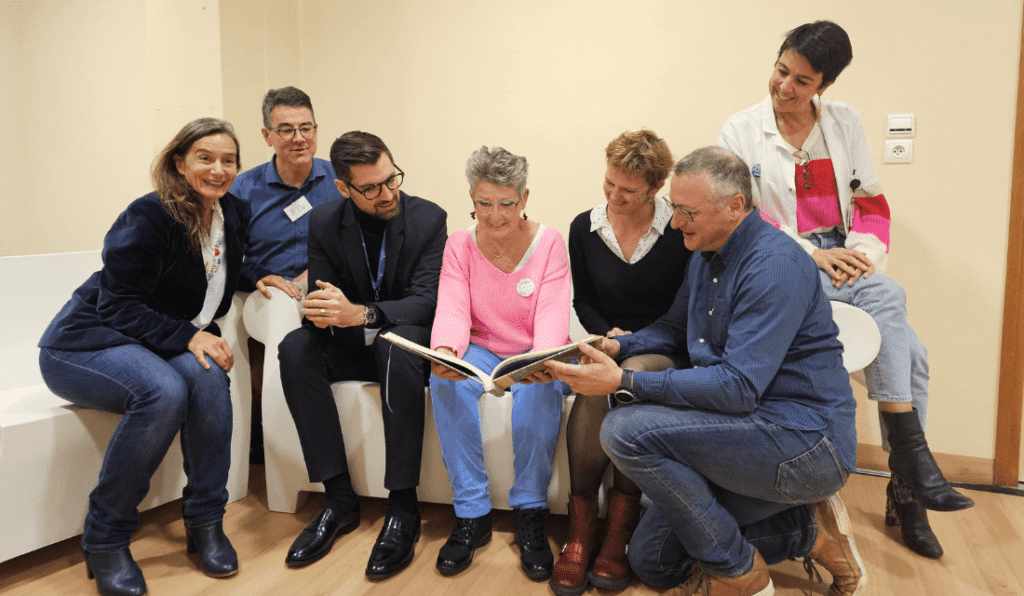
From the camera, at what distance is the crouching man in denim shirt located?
151 cm

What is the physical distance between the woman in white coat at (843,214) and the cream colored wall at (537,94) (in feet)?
1.67

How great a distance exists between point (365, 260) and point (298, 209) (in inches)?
22.3

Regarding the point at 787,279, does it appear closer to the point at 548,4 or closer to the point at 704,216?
the point at 704,216

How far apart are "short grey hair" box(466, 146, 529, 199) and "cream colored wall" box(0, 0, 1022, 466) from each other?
1.06 m

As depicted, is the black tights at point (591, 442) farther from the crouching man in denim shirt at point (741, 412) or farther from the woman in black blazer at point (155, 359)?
the woman in black blazer at point (155, 359)

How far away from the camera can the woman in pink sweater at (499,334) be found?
1936 millimetres

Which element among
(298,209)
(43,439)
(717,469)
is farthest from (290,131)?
(717,469)

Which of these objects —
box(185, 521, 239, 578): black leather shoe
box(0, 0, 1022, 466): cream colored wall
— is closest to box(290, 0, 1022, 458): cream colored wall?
box(0, 0, 1022, 466): cream colored wall

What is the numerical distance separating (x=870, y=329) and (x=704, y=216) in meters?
0.70

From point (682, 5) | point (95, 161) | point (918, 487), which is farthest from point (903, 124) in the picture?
point (95, 161)

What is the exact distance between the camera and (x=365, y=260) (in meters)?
2.21

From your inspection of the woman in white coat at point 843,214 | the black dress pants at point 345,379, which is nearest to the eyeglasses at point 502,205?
the black dress pants at point 345,379

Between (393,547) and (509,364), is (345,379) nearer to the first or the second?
(393,547)

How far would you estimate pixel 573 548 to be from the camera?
183cm
